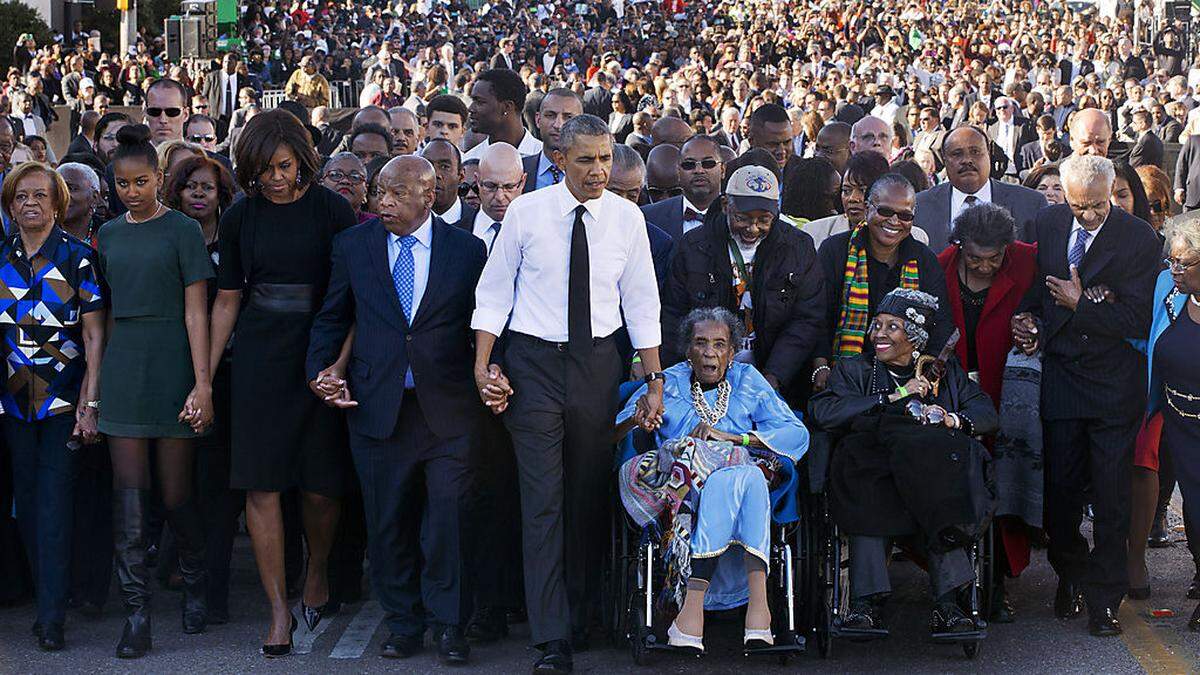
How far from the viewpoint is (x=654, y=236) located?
8.31 m

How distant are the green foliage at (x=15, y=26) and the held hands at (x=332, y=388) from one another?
28.8 m

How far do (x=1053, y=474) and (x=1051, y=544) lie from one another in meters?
0.32

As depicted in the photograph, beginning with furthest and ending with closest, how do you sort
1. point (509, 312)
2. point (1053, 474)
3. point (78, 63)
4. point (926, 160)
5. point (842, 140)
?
point (78, 63), point (926, 160), point (842, 140), point (1053, 474), point (509, 312)

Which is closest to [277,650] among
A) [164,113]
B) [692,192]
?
[692,192]

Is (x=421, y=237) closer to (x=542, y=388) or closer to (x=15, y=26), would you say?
(x=542, y=388)

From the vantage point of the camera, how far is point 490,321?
22.9 feet

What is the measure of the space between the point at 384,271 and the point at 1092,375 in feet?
10.1

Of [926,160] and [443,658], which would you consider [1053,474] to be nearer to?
[443,658]

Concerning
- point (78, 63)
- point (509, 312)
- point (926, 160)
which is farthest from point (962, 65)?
point (509, 312)

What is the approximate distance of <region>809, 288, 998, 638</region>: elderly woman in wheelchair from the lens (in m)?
7.00

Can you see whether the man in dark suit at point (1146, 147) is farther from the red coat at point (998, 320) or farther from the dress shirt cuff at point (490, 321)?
the dress shirt cuff at point (490, 321)

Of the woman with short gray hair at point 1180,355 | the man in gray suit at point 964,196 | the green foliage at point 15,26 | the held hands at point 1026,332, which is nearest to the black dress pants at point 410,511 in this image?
the held hands at point 1026,332

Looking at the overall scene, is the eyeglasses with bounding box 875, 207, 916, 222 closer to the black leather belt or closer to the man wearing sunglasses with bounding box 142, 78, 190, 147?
the black leather belt

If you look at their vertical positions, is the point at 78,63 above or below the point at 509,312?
above
